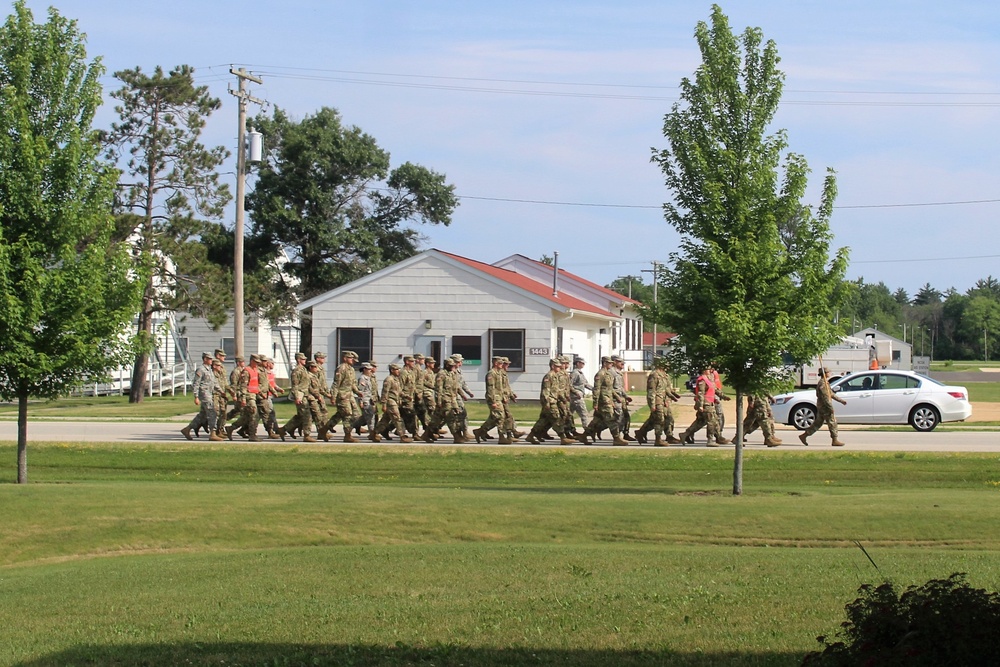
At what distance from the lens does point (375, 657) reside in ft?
23.7

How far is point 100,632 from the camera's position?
8.03 m

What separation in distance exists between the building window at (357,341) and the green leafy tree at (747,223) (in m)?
21.9

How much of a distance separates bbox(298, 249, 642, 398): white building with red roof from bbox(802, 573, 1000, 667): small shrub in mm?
29280

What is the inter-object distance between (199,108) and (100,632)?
3227 cm

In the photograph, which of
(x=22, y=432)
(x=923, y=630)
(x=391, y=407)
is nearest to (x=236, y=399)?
(x=391, y=407)

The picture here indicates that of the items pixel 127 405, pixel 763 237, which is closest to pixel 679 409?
pixel 127 405

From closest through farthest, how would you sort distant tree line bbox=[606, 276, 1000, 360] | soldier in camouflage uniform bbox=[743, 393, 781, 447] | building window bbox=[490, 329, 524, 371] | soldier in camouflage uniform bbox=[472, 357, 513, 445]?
soldier in camouflage uniform bbox=[743, 393, 781, 447] → soldier in camouflage uniform bbox=[472, 357, 513, 445] → building window bbox=[490, 329, 524, 371] → distant tree line bbox=[606, 276, 1000, 360]

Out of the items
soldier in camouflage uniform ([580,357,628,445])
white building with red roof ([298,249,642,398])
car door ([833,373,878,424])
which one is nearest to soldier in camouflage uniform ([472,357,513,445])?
soldier in camouflage uniform ([580,357,628,445])

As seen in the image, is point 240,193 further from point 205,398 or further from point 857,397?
point 857,397

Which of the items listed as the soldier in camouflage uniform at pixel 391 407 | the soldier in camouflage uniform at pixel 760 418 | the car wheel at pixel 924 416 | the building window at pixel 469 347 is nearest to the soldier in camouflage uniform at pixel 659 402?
the soldier in camouflage uniform at pixel 760 418

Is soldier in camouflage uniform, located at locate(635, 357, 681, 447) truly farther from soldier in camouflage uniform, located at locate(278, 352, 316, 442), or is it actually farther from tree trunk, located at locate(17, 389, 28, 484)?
tree trunk, located at locate(17, 389, 28, 484)

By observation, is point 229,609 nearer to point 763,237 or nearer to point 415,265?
point 763,237

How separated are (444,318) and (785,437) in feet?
43.6

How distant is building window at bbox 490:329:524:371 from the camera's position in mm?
36000
